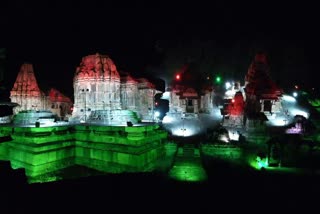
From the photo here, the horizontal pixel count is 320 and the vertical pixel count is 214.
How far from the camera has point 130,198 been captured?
7.08 metres

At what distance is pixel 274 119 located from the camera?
29656 millimetres

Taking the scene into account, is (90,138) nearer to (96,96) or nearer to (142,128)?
(142,128)

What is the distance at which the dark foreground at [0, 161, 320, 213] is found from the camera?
5984 millimetres

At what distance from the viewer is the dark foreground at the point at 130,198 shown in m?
5.98

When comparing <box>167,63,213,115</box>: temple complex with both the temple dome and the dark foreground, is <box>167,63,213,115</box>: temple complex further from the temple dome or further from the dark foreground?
the dark foreground

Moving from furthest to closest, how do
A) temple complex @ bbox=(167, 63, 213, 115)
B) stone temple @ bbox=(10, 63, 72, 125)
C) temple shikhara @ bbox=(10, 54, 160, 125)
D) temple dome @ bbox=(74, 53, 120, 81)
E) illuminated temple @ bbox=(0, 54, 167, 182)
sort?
temple complex @ bbox=(167, 63, 213, 115), temple dome @ bbox=(74, 53, 120, 81), stone temple @ bbox=(10, 63, 72, 125), temple shikhara @ bbox=(10, 54, 160, 125), illuminated temple @ bbox=(0, 54, 167, 182)

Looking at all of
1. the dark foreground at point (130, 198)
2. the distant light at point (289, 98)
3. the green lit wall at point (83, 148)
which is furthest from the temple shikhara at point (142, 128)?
the dark foreground at point (130, 198)

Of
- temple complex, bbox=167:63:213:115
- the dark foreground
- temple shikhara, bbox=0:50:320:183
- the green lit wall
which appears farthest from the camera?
temple complex, bbox=167:63:213:115

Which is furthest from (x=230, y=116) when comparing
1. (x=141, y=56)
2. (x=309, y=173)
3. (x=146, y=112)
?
(x=141, y=56)

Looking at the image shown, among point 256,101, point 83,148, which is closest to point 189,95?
point 256,101

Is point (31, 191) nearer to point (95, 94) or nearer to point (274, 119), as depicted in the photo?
point (95, 94)

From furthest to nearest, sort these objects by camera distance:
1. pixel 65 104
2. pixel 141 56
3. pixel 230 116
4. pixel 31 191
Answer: pixel 141 56, pixel 65 104, pixel 230 116, pixel 31 191

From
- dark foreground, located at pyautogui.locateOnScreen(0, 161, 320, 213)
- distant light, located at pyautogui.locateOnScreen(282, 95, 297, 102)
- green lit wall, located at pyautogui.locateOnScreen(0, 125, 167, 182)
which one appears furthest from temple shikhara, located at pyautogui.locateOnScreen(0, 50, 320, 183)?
dark foreground, located at pyautogui.locateOnScreen(0, 161, 320, 213)

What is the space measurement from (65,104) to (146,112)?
15.1 m
